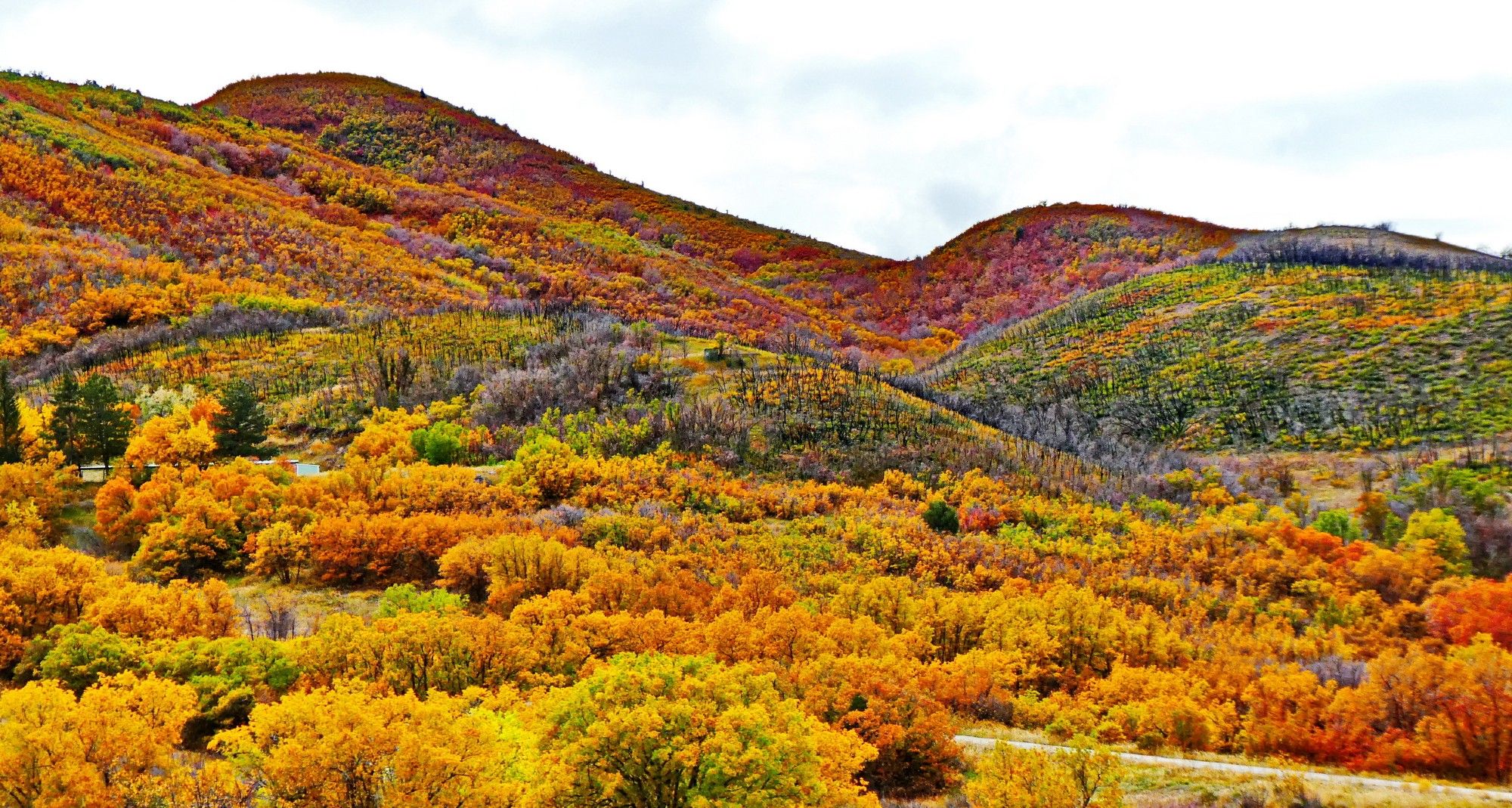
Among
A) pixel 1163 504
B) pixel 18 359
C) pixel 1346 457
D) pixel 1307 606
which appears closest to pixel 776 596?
pixel 1307 606

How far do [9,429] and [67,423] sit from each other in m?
1.91

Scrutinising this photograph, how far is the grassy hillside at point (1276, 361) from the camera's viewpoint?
40250 mm

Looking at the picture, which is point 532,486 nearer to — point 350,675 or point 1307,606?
point 350,675

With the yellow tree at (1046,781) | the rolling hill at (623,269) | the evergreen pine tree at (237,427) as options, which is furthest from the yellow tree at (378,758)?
the rolling hill at (623,269)

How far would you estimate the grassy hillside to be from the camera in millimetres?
40250

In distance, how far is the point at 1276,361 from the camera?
47719mm

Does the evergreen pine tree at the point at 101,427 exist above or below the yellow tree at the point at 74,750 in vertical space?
below

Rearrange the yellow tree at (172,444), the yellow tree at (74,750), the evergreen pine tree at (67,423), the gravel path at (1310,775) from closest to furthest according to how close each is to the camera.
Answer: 1. the yellow tree at (74,750)
2. the gravel path at (1310,775)
3. the yellow tree at (172,444)
4. the evergreen pine tree at (67,423)

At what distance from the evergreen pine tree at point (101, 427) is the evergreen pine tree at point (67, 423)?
17 cm

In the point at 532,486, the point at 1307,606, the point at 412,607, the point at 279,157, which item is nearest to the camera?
the point at 412,607

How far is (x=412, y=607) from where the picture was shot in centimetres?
2222

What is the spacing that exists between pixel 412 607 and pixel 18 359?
132ft

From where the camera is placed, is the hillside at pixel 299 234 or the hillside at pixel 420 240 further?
the hillside at pixel 420 240

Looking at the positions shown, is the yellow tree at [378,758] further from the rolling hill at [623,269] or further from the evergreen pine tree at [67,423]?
the rolling hill at [623,269]
